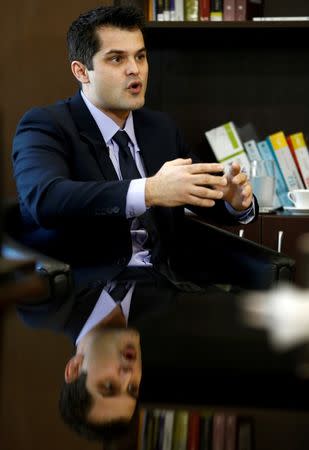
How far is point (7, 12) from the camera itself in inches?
119

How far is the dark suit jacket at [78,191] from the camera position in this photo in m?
2.11

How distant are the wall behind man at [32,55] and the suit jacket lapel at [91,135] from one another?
0.49m

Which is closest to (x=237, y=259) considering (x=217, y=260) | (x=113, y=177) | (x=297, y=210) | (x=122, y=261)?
(x=217, y=260)

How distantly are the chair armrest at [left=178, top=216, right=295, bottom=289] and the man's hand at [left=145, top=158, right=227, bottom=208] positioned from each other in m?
0.19

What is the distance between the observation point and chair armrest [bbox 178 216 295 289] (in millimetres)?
1847

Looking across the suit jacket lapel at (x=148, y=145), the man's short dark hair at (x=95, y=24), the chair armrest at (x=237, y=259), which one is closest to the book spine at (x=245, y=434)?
the chair armrest at (x=237, y=259)

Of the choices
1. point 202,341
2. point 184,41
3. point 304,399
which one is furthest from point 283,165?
point 304,399

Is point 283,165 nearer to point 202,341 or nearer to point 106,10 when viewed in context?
point 106,10

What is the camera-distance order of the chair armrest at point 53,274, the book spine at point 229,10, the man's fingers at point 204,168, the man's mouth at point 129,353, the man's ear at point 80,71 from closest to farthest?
1. the man's mouth at point 129,353
2. the chair armrest at point 53,274
3. the man's fingers at point 204,168
4. the man's ear at point 80,71
5. the book spine at point 229,10

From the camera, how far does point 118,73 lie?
8.48 ft

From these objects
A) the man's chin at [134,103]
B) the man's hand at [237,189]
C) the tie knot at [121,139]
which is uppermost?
the man's chin at [134,103]

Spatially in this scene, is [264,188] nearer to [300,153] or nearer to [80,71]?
[300,153]

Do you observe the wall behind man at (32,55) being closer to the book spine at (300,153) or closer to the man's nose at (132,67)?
the man's nose at (132,67)

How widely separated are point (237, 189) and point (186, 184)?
14.6 inches
